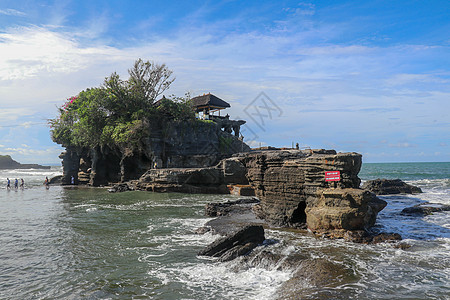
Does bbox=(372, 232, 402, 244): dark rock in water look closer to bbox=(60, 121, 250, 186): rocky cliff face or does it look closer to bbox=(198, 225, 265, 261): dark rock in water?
bbox=(198, 225, 265, 261): dark rock in water

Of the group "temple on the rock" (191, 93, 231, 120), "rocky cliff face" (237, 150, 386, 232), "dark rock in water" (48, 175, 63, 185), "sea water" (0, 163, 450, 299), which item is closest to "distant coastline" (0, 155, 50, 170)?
"dark rock in water" (48, 175, 63, 185)

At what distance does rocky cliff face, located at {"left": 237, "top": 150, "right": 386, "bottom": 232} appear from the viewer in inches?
371

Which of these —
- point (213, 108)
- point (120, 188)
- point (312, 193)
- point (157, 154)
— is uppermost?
point (213, 108)

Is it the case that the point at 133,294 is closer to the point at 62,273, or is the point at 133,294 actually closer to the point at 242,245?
the point at 62,273

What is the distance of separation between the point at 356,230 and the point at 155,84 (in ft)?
94.1

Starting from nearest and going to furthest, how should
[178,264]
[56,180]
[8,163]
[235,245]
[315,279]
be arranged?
[315,279]
[178,264]
[235,245]
[56,180]
[8,163]

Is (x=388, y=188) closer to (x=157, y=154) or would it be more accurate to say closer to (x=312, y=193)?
(x=312, y=193)

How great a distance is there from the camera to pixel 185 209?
16.4 m

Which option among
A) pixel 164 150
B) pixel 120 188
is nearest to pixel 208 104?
pixel 164 150

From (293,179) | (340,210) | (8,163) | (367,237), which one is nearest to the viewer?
(367,237)

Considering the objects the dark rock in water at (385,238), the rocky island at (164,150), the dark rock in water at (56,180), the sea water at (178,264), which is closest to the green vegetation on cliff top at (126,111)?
the rocky island at (164,150)

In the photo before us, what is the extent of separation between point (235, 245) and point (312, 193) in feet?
13.0

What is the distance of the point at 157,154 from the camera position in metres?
29.9

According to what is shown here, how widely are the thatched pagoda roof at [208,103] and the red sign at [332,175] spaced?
26640mm
